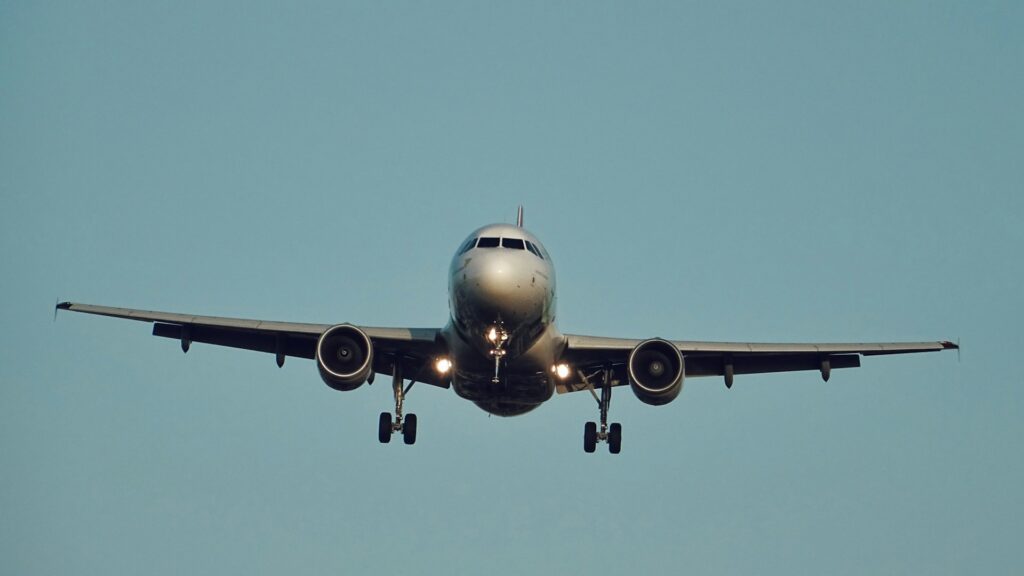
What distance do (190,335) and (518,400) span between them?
8.84 m

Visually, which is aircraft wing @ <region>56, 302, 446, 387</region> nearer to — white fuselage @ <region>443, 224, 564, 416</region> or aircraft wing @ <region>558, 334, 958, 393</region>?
white fuselage @ <region>443, 224, 564, 416</region>

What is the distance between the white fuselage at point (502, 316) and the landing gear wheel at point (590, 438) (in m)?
2.75

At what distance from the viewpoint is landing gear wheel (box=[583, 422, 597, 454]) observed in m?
41.2

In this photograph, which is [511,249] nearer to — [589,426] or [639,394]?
[639,394]

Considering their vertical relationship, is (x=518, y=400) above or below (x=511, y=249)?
below

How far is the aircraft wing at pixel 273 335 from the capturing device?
37312 millimetres

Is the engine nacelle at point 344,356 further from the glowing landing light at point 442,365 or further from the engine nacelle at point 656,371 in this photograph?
the engine nacelle at point 656,371

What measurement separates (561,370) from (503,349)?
3587 millimetres

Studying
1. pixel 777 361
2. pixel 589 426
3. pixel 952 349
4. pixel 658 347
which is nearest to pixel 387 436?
pixel 589 426

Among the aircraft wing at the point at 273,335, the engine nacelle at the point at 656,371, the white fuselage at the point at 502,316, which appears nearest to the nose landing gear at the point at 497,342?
the white fuselage at the point at 502,316

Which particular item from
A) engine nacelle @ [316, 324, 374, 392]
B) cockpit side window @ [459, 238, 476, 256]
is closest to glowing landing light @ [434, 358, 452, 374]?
engine nacelle @ [316, 324, 374, 392]

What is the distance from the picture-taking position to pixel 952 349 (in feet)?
124

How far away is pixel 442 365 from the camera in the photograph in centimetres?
3931

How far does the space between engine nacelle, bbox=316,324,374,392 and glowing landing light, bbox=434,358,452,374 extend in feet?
9.77
